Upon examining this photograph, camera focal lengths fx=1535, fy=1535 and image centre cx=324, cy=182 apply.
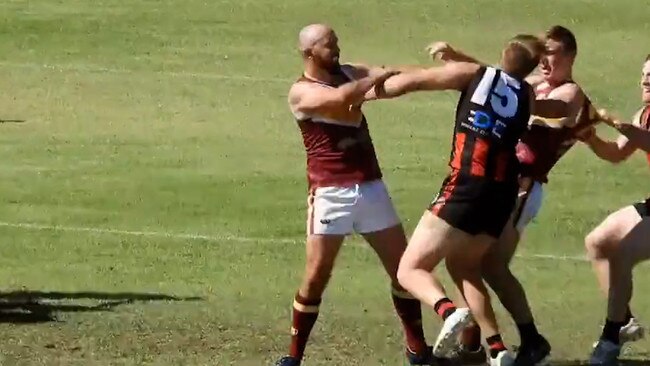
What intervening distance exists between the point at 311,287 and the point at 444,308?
1.06 metres

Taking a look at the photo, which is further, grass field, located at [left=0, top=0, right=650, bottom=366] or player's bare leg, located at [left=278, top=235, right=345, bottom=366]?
grass field, located at [left=0, top=0, right=650, bottom=366]

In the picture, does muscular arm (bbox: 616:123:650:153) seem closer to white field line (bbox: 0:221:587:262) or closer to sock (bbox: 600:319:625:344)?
sock (bbox: 600:319:625:344)

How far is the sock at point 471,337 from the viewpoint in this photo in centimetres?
862

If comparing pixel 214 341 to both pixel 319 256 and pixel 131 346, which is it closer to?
pixel 131 346

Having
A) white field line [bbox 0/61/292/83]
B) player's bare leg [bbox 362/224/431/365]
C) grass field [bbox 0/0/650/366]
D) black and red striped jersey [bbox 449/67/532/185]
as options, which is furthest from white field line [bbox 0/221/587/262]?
white field line [bbox 0/61/292/83]

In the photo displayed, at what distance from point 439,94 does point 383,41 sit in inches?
136

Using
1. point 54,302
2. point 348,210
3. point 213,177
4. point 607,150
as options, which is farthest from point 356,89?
point 213,177

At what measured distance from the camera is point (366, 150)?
9383mm

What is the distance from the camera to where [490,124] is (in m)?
8.82

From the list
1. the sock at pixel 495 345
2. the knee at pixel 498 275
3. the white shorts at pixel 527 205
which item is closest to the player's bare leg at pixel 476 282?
the sock at pixel 495 345

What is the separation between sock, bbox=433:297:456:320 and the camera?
8633 millimetres

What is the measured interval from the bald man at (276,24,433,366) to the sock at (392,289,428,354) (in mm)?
314

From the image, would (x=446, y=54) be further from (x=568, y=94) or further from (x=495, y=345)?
(x=495, y=345)

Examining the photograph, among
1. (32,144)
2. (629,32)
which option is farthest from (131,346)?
(629,32)
